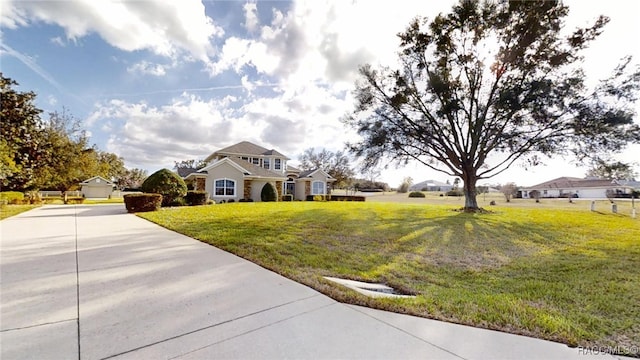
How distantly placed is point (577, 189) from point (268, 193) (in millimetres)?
53441

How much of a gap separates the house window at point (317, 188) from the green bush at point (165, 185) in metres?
15.0

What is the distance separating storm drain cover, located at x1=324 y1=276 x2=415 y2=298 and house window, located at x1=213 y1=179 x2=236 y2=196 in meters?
19.1

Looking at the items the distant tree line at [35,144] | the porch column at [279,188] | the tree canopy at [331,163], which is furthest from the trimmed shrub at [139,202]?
the tree canopy at [331,163]

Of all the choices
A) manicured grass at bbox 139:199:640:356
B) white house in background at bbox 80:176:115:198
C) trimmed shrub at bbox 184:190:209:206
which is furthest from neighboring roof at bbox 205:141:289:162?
manicured grass at bbox 139:199:640:356

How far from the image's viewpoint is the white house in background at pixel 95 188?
3219 centimetres

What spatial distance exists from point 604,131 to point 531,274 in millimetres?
13591

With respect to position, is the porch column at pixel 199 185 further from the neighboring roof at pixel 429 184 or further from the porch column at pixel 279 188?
the neighboring roof at pixel 429 184

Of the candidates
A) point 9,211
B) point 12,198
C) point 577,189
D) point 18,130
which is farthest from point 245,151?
point 577,189

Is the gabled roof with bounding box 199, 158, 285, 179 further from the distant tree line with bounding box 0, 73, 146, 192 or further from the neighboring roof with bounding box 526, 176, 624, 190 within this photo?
the neighboring roof with bounding box 526, 176, 624, 190

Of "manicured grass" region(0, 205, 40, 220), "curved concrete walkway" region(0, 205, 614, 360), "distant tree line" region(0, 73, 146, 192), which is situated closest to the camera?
"curved concrete walkway" region(0, 205, 614, 360)

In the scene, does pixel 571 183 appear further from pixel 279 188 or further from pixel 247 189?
pixel 247 189

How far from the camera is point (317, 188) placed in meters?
29.0

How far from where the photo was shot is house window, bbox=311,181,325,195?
1134 inches

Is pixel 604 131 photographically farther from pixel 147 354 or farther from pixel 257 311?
pixel 147 354
